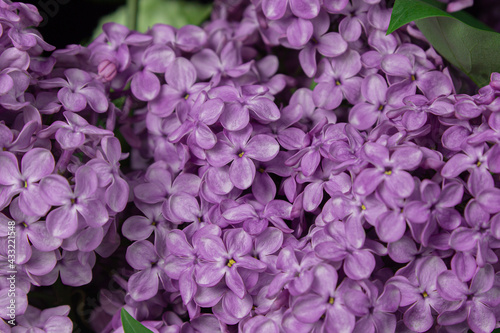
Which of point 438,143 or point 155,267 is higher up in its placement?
point 438,143

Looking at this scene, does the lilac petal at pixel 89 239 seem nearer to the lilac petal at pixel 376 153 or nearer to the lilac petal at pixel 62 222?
the lilac petal at pixel 62 222

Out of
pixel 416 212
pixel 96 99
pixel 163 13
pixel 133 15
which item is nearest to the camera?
pixel 416 212

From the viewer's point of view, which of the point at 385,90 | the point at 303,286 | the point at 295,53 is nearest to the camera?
the point at 303,286

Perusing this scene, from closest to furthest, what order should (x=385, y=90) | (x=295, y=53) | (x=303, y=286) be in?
(x=303, y=286) < (x=385, y=90) < (x=295, y=53)

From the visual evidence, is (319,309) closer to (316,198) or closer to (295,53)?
(316,198)

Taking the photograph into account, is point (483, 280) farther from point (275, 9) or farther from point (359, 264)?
point (275, 9)

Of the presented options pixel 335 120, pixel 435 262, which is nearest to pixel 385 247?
pixel 435 262

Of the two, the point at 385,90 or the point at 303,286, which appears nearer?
the point at 303,286

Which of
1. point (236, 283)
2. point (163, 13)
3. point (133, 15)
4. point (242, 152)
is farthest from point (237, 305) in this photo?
point (163, 13)
